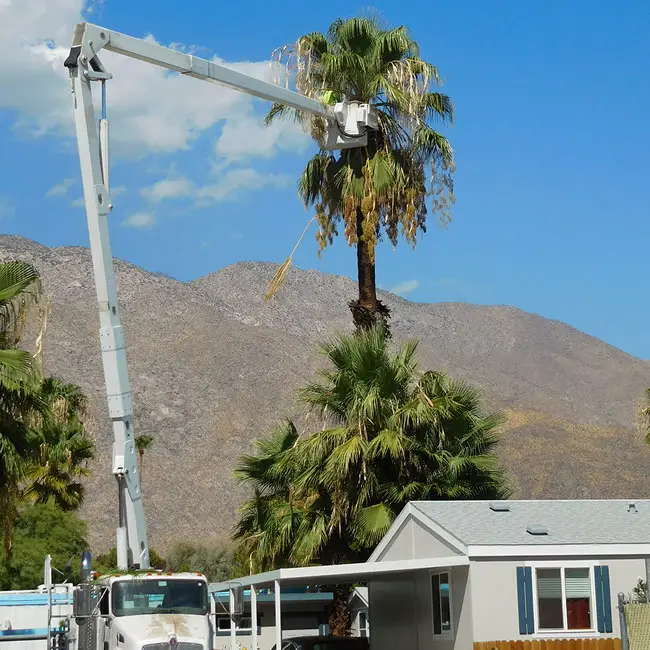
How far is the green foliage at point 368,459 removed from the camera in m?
27.5

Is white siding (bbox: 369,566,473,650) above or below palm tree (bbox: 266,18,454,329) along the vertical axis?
below

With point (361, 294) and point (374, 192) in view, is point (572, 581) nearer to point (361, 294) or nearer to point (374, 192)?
point (361, 294)

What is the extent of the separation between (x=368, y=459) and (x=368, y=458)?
0.08 meters

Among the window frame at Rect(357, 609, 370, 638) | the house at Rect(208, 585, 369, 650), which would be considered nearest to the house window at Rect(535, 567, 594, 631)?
the house at Rect(208, 585, 369, 650)

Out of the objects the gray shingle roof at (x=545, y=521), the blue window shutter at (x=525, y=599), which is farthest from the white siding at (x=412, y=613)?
the gray shingle roof at (x=545, y=521)

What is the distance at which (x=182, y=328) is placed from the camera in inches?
6412

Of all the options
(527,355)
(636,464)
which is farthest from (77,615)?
(527,355)

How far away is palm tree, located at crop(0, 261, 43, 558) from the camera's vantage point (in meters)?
23.0

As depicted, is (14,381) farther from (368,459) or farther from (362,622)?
(362,622)

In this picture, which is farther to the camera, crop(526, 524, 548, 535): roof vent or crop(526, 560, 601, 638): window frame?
crop(526, 524, 548, 535): roof vent

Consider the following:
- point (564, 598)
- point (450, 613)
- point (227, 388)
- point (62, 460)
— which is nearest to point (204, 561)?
point (62, 460)

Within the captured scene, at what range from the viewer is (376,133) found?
102ft

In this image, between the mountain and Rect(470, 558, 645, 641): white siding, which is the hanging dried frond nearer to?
Rect(470, 558, 645, 641): white siding

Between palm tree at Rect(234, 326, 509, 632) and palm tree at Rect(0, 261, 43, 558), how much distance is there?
6.95 metres
